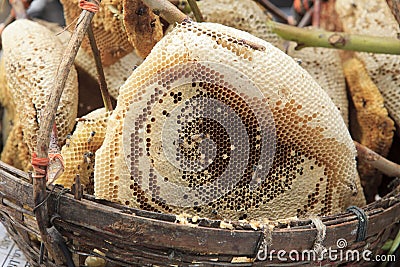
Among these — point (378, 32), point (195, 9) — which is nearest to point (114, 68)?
point (195, 9)

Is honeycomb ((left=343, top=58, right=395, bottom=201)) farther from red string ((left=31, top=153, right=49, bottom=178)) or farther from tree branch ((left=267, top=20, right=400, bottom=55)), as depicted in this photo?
red string ((left=31, top=153, right=49, bottom=178))

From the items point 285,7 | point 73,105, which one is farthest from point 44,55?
point 285,7

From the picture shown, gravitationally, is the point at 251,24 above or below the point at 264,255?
above

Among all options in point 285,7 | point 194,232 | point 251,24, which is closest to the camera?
point 194,232

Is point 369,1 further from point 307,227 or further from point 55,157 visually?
point 55,157

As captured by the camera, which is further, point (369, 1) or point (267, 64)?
point (369, 1)

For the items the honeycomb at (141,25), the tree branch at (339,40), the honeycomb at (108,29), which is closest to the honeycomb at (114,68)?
the honeycomb at (108,29)

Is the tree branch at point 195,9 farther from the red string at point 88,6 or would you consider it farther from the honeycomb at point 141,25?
the red string at point 88,6
